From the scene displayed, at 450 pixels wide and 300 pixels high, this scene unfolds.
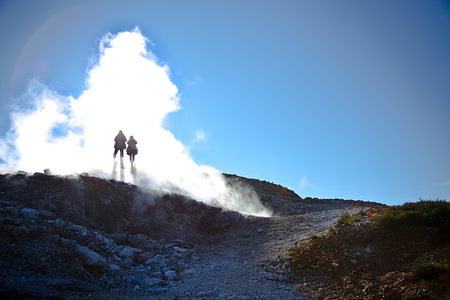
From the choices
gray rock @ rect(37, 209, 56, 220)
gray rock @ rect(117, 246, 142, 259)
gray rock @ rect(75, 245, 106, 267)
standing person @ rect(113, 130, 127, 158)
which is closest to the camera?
gray rock @ rect(75, 245, 106, 267)

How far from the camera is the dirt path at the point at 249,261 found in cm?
986

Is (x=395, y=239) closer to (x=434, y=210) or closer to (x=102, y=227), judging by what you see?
(x=434, y=210)

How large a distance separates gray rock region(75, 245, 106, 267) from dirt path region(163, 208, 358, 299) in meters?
3.06

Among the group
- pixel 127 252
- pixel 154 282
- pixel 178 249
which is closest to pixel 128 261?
pixel 127 252

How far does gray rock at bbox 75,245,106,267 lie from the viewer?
10.3m

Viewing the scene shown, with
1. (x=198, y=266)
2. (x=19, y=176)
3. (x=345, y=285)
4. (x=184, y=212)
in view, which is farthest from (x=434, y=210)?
(x=19, y=176)

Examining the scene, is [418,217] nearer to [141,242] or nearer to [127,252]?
[141,242]

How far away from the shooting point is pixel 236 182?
35500 mm

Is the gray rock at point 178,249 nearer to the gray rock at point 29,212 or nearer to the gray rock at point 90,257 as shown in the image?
the gray rock at point 90,257

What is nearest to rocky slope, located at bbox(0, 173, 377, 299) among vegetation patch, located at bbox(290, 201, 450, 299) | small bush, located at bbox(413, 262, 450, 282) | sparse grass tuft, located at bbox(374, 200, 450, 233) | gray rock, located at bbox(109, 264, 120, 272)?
gray rock, located at bbox(109, 264, 120, 272)

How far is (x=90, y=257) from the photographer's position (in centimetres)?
1042

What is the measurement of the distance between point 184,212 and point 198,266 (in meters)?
5.66

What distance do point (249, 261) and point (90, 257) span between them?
7418 mm

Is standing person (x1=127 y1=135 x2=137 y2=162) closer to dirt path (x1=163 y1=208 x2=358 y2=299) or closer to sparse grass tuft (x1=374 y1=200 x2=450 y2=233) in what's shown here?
dirt path (x1=163 y1=208 x2=358 y2=299)
